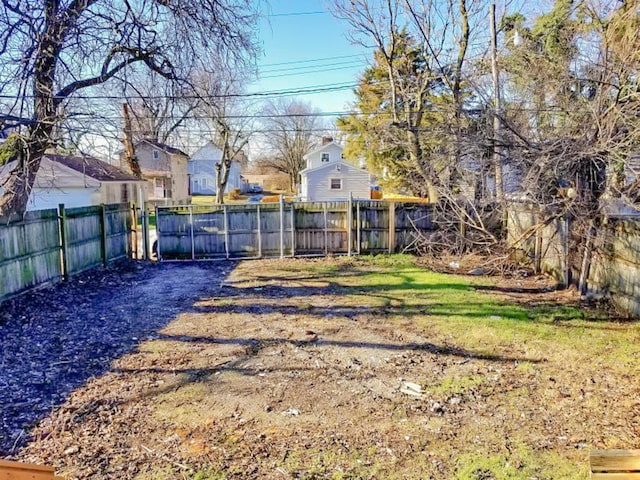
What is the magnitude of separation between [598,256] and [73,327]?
8109 millimetres

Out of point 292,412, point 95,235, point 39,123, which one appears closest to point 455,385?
point 292,412

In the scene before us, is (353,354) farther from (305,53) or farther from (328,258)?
(305,53)

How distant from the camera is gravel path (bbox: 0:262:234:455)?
4195 millimetres

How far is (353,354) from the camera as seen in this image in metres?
5.36

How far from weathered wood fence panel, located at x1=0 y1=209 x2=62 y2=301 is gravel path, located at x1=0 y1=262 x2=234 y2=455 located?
24 cm

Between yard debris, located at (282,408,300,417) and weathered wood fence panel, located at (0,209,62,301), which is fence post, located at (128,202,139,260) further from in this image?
yard debris, located at (282,408,300,417)

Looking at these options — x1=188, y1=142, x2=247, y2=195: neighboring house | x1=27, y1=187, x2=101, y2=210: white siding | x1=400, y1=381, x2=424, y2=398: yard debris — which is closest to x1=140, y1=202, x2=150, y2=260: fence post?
x1=27, y1=187, x2=101, y2=210: white siding

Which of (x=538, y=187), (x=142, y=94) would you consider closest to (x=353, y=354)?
(x=538, y=187)

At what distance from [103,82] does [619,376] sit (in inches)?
345

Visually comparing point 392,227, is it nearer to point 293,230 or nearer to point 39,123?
point 293,230

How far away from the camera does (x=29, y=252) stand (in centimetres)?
763

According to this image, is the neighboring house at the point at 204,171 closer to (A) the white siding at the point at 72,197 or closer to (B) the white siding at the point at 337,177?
(B) the white siding at the point at 337,177

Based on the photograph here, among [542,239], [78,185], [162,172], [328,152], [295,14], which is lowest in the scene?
[542,239]

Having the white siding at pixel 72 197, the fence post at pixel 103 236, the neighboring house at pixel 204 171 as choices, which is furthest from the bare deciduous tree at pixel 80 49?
the neighboring house at pixel 204 171
